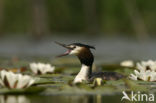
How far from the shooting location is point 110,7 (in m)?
30.4

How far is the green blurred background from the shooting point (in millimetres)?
29220

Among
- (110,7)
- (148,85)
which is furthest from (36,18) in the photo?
(148,85)

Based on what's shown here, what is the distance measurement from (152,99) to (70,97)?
99cm

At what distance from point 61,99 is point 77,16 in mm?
24554

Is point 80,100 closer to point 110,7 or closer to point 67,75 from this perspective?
point 67,75

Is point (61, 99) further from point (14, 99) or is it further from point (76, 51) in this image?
point (76, 51)

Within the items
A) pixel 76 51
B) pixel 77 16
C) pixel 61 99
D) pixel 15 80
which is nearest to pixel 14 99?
→ pixel 15 80

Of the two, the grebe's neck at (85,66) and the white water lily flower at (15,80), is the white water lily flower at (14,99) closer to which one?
the white water lily flower at (15,80)

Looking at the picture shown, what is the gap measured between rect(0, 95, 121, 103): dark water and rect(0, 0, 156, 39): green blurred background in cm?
2063

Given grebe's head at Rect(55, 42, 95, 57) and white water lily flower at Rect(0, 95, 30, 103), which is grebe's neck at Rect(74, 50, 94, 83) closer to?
grebe's head at Rect(55, 42, 95, 57)

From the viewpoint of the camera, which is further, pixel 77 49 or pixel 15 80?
pixel 77 49

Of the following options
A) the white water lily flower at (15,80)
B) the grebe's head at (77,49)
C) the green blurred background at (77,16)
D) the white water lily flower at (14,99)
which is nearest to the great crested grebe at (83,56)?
the grebe's head at (77,49)

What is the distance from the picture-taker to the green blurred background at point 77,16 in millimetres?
29220

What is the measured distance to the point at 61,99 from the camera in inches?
270
